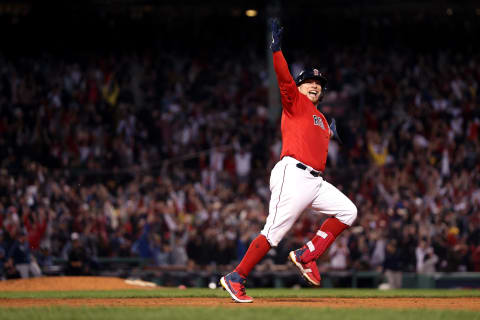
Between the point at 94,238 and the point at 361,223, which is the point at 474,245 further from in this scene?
the point at 94,238

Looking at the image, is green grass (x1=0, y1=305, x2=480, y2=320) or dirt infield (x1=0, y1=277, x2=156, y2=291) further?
dirt infield (x1=0, y1=277, x2=156, y2=291)

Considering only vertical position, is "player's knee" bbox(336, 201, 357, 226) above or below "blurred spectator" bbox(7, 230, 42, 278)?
above

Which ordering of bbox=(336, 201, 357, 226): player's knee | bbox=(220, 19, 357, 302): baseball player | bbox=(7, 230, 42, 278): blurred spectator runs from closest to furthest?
bbox=(220, 19, 357, 302): baseball player → bbox=(336, 201, 357, 226): player's knee → bbox=(7, 230, 42, 278): blurred spectator

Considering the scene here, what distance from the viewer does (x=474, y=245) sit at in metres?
15.8

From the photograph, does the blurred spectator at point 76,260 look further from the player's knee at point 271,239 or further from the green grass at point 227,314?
the player's knee at point 271,239

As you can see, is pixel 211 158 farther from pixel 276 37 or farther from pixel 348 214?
pixel 276 37

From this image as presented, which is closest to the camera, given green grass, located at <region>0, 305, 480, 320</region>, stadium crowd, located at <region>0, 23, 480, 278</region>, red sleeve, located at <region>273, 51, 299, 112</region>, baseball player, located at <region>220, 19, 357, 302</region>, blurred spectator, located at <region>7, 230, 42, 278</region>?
green grass, located at <region>0, 305, 480, 320</region>

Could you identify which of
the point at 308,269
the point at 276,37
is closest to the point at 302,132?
the point at 276,37

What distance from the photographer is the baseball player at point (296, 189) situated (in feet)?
22.7

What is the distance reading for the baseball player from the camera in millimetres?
6926

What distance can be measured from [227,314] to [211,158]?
13.6 m

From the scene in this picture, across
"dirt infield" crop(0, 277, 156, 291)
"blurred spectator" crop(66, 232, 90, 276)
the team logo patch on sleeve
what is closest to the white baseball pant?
the team logo patch on sleeve

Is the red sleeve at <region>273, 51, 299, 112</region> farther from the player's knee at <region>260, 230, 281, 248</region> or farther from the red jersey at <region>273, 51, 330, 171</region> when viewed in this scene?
the player's knee at <region>260, 230, 281, 248</region>

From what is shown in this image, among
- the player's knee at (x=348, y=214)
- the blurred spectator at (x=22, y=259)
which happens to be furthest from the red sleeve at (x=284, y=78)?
the blurred spectator at (x=22, y=259)
